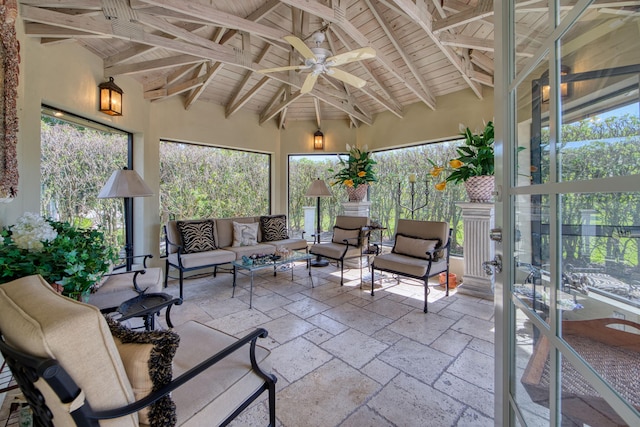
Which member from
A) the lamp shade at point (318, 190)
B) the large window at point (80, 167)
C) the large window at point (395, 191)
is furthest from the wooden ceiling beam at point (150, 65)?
the large window at point (395, 191)

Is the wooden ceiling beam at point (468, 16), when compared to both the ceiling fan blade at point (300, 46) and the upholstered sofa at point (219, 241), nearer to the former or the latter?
the ceiling fan blade at point (300, 46)

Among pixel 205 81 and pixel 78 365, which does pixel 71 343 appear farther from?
pixel 205 81

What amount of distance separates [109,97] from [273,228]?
2.97 metres

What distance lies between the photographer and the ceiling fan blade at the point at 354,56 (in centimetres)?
241

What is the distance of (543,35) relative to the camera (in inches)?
33.4

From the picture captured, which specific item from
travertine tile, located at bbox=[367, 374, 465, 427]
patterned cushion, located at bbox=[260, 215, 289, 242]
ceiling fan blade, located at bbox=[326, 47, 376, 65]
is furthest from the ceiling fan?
patterned cushion, located at bbox=[260, 215, 289, 242]

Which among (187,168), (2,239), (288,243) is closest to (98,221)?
(187,168)

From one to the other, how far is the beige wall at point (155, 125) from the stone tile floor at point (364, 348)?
1.77 metres

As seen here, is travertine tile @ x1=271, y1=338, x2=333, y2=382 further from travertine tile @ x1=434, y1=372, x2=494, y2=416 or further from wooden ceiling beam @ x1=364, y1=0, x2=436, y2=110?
wooden ceiling beam @ x1=364, y1=0, x2=436, y2=110

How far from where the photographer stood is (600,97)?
0.64 meters

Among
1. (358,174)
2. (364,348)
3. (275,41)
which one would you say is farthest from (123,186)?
(358,174)

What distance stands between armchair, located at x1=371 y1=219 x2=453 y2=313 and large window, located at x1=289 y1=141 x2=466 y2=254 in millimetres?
726

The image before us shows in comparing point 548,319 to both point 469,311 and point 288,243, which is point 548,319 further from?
point 288,243

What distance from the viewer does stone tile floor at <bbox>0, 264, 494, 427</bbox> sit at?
1.68m
